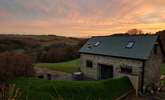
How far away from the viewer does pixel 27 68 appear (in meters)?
17.2

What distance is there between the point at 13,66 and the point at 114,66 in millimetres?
10010

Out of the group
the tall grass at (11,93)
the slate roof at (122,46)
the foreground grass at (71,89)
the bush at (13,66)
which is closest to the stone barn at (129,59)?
the slate roof at (122,46)

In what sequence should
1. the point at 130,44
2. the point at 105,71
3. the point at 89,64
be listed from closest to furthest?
the point at 130,44
the point at 105,71
the point at 89,64

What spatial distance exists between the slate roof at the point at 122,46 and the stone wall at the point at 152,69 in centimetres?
89

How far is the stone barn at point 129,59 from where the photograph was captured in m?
16.4

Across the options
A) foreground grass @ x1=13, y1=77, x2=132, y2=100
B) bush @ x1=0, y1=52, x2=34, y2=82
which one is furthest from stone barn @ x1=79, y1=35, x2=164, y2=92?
bush @ x1=0, y1=52, x2=34, y2=82

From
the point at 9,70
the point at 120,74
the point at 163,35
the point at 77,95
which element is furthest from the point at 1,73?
the point at 163,35

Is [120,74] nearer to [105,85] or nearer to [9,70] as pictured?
[105,85]

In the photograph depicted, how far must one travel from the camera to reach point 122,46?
1953cm

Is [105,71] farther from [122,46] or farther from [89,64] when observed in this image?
[122,46]

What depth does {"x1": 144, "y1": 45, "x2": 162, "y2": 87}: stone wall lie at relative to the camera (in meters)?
16.7

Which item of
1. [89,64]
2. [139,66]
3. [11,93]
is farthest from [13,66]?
[11,93]

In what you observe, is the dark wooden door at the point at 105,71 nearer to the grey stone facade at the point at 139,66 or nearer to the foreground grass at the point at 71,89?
the grey stone facade at the point at 139,66

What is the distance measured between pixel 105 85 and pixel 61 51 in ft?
72.9
